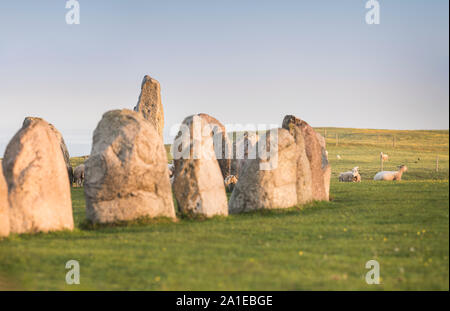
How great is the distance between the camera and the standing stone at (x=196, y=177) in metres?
→ 19.8

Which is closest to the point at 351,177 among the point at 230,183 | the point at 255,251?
the point at 230,183

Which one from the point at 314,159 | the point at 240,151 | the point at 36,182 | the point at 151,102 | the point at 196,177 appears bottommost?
the point at 196,177

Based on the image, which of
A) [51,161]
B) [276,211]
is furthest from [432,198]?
[51,161]

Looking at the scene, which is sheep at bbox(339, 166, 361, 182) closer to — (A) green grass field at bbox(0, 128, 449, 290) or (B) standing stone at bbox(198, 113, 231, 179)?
(B) standing stone at bbox(198, 113, 231, 179)

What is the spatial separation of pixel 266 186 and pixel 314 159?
4.93 metres

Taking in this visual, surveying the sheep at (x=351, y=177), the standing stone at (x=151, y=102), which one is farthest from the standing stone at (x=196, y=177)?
the standing stone at (x=151, y=102)

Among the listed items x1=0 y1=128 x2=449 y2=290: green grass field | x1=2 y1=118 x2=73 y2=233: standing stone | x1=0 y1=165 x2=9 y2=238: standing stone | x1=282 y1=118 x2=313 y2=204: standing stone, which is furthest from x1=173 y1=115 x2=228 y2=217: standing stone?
x1=0 y1=165 x2=9 y2=238: standing stone

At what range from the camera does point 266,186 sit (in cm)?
2141

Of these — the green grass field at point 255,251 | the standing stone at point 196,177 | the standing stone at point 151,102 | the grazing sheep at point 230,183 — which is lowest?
the green grass field at point 255,251

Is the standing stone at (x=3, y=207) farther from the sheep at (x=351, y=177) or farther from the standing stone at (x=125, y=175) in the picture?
the sheep at (x=351, y=177)

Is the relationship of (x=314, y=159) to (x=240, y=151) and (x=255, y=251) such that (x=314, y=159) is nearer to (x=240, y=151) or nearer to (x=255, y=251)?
(x=240, y=151)

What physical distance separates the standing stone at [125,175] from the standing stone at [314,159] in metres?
8.68

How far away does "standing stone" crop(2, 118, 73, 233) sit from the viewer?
16281mm

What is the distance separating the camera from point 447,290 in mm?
10547
